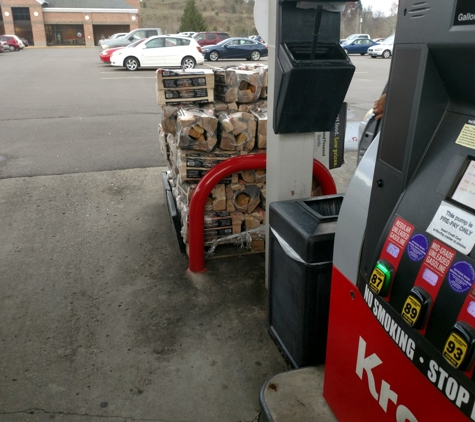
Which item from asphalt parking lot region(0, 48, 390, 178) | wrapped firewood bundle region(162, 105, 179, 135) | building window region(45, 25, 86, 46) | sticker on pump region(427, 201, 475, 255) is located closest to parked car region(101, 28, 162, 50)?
asphalt parking lot region(0, 48, 390, 178)

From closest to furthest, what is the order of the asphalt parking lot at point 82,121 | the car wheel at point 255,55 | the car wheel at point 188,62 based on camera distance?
the asphalt parking lot at point 82,121, the car wheel at point 188,62, the car wheel at point 255,55

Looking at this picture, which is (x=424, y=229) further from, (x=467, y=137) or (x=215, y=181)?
(x=215, y=181)

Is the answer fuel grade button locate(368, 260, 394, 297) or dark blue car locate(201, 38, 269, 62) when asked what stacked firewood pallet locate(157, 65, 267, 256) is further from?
dark blue car locate(201, 38, 269, 62)

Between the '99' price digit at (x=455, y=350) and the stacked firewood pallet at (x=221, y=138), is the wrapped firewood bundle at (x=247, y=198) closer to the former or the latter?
the stacked firewood pallet at (x=221, y=138)

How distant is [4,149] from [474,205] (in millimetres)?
7374

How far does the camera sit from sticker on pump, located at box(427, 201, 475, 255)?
1189 mm

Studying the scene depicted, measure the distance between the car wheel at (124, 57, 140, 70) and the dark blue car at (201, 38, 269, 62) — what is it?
704 centimetres

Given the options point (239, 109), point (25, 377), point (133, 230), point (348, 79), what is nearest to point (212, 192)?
point (239, 109)

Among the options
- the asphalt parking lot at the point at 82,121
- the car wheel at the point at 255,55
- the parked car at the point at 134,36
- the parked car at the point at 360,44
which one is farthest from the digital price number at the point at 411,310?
the parked car at the point at 360,44

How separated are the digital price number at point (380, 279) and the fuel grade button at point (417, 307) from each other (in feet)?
0.33

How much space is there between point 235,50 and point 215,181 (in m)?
24.6

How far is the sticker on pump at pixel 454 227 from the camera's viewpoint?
1189mm

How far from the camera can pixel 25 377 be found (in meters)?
2.66

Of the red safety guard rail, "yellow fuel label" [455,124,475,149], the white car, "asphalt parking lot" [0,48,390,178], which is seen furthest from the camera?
the white car
